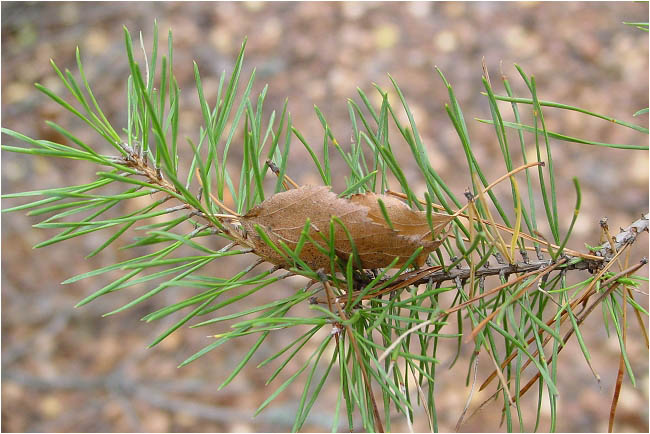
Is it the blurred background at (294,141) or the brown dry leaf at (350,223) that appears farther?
the blurred background at (294,141)

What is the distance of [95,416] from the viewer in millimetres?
1270

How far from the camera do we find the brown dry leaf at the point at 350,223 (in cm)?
32

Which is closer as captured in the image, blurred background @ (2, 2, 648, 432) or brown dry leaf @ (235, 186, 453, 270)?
brown dry leaf @ (235, 186, 453, 270)

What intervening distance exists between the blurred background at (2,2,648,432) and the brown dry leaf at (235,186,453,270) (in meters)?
0.96

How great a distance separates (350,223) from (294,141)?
1117 mm

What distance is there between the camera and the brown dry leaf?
12.5 inches

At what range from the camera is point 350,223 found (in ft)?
1.04

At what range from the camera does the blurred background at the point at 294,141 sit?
126 centimetres

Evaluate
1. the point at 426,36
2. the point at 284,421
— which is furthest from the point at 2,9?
Result: the point at 284,421

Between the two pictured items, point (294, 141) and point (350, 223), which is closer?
point (350, 223)

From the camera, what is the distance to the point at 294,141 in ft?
4.64

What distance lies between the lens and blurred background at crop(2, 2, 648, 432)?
126cm

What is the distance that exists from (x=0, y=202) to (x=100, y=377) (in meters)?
0.43

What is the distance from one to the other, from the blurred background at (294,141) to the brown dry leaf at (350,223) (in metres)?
0.96
